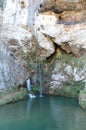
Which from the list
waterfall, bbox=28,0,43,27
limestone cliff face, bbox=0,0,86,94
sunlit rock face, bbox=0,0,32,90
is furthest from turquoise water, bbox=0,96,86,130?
waterfall, bbox=28,0,43,27

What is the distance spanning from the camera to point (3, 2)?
25.4 m

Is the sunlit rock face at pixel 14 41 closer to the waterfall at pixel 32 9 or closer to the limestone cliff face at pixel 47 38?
the limestone cliff face at pixel 47 38

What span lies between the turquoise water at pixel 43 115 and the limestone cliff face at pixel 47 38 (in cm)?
217

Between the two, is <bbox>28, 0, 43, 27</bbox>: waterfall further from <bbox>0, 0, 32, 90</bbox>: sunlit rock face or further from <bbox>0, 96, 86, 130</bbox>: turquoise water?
<bbox>0, 96, 86, 130</bbox>: turquoise water

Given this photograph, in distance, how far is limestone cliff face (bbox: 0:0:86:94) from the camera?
24.4 metres

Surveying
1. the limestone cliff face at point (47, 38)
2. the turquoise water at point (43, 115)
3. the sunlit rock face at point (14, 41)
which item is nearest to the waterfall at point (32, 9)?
the limestone cliff face at point (47, 38)

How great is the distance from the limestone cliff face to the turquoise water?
2.17 metres

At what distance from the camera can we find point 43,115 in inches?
792

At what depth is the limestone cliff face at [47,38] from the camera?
2441 centimetres

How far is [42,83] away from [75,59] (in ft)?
10.3

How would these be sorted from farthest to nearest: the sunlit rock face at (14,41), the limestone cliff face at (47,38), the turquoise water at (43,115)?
the sunlit rock face at (14,41), the limestone cliff face at (47,38), the turquoise water at (43,115)

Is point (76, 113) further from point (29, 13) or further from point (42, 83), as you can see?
point (29, 13)

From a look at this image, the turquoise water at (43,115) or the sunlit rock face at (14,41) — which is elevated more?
the sunlit rock face at (14,41)

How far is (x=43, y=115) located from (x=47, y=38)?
23.1 ft
